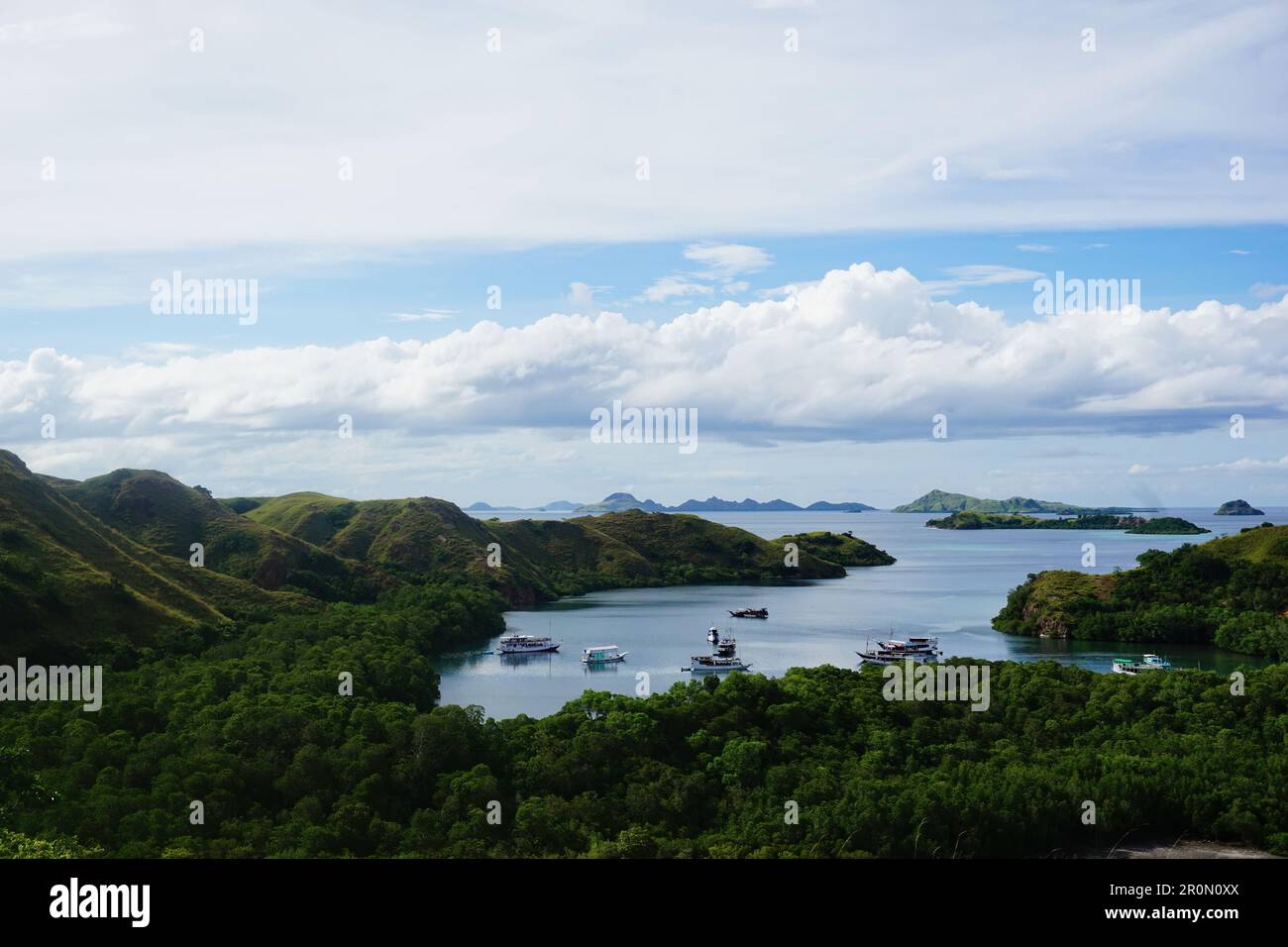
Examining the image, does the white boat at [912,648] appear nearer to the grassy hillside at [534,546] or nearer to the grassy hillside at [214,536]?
the grassy hillside at [214,536]

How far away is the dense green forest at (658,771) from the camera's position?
888 inches

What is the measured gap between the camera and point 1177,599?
77.2m

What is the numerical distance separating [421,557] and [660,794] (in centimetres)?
8492

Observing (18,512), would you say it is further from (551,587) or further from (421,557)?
(551,587)

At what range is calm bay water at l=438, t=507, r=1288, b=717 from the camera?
197ft

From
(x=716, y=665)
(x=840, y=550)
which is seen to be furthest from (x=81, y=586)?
(x=840, y=550)

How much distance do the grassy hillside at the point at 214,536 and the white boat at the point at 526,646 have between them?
2089 cm

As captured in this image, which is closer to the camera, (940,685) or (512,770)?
(512,770)

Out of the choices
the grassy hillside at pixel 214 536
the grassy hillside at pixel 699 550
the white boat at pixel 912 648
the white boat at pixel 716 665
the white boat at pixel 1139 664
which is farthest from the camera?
the grassy hillside at pixel 699 550

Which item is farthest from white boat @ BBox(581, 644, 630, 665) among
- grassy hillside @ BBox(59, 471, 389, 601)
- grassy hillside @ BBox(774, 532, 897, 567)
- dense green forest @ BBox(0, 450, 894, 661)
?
grassy hillside @ BBox(774, 532, 897, 567)

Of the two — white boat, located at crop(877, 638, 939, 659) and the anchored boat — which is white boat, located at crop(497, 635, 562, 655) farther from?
white boat, located at crop(877, 638, 939, 659)

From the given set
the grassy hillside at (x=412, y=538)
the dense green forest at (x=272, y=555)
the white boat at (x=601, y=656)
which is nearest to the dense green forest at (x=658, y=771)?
the dense green forest at (x=272, y=555)
